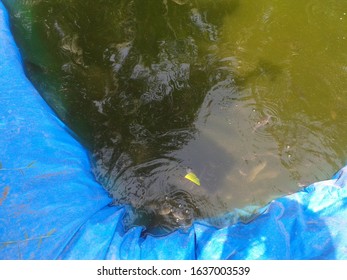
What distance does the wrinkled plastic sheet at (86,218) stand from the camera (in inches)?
63.6

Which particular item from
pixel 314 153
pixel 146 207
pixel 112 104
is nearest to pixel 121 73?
pixel 112 104

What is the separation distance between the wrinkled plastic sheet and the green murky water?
153 mm

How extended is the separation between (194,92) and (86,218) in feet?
3.36

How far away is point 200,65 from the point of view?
2293 mm

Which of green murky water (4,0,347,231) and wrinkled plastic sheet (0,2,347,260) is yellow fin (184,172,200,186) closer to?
green murky water (4,0,347,231)

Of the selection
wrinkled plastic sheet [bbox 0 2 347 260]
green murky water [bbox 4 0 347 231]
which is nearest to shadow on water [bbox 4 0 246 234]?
green murky water [bbox 4 0 347 231]

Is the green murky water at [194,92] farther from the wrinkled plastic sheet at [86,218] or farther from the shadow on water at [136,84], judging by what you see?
the wrinkled plastic sheet at [86,218]

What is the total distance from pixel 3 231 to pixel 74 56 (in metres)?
1.23

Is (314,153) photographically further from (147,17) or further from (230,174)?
(147,17)

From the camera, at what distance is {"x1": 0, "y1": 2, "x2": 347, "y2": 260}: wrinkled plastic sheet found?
1616mm

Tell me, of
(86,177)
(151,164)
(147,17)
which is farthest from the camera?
(147,17)

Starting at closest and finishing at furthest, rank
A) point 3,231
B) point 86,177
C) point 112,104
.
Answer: point 3,231 → point 86,177 → point 112,104

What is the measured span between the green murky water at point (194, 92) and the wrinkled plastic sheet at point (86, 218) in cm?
15
